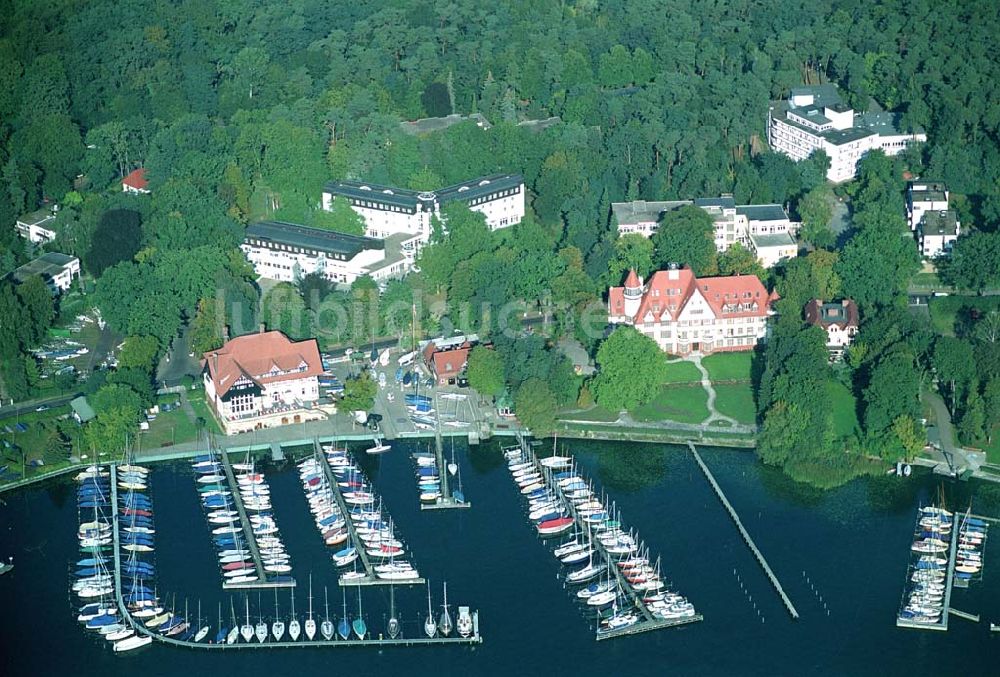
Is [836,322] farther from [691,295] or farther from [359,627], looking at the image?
[359,627]

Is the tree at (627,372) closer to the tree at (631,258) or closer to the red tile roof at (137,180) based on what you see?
the tree at (631,258)

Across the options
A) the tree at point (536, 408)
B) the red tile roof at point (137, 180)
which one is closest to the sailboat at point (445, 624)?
the tree at point (536, 408)

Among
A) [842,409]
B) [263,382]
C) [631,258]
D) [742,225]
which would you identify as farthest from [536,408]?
[742,225]

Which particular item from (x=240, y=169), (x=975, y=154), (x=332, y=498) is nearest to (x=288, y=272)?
(x=240, y=169)

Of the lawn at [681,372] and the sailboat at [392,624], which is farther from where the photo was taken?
the lawn at [681,372]

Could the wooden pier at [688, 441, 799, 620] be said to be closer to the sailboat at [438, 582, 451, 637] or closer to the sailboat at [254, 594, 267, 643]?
the sailboat at [438, 582, 451, 637]
